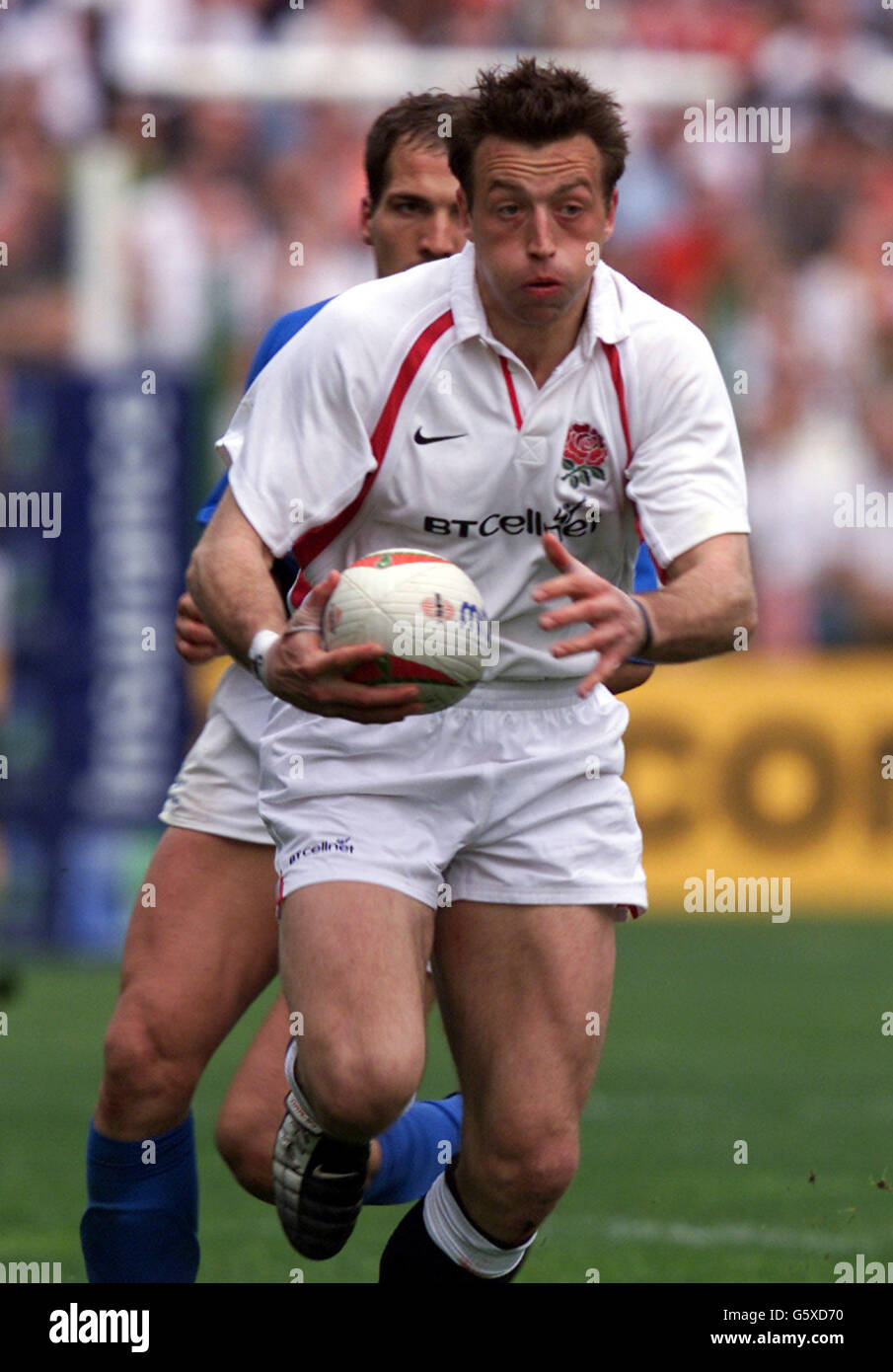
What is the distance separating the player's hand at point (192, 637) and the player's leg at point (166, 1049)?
470mm

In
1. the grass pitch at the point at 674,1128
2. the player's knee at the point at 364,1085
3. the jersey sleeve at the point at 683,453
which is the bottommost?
the grass pitch at the point at 674,1128

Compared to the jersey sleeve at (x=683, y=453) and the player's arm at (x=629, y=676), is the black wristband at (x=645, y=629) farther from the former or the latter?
the player's arm at (x=629, y=676)

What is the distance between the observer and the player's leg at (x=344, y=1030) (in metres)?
4.41

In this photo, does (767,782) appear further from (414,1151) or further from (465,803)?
(465,803)

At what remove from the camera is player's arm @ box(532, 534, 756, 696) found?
165 inches

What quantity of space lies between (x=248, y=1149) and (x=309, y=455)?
1.62 metres

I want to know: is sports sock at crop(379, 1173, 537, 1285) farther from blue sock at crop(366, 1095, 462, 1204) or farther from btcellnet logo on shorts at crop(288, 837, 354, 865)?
btcellnet logo on shorts at crop(288, 837, 354, 865)

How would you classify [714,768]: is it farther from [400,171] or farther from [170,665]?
[400,171]

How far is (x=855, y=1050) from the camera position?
9.45 metres

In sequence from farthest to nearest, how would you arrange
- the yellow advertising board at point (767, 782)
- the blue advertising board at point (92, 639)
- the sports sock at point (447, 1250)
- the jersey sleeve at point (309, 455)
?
1. the yellow advertising board at point (767, 782)
2. the blue advertising board at point (92, 639)
3. the sports sock at point (447, 1250)
4. the jersey sleeve at point (309, 455)

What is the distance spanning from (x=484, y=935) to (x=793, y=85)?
12021mm

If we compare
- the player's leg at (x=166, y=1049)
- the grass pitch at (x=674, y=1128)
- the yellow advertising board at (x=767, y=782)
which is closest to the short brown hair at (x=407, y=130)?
the player's leg at (x=166, y=1049)

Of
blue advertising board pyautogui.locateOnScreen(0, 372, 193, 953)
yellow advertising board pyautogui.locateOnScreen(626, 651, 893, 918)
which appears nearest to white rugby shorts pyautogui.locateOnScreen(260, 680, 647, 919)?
blue advertising board pyautogui.locateOnScreen(0, 372, 193, 953)

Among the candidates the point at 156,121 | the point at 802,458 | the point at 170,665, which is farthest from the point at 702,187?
the point at 170,665
